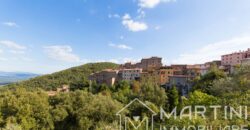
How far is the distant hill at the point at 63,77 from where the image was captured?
66.6m

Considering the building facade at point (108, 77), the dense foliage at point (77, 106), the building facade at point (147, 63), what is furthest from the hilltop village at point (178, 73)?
the dense foliage at point (77, 106)

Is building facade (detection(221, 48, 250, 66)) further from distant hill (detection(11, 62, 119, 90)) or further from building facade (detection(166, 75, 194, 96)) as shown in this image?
distant hill (detection(11, 62, 119, 90))

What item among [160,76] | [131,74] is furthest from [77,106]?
[131,74]

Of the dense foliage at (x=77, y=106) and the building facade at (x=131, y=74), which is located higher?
the building facade at (x=131, y=74)

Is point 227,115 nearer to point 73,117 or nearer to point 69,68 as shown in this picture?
point 73,117

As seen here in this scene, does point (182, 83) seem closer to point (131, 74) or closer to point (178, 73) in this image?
point (178, 73)

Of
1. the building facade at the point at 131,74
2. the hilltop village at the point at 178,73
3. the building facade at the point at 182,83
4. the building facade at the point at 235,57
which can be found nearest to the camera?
the building facade at the point at 182,83

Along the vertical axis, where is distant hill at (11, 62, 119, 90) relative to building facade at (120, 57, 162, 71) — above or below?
below

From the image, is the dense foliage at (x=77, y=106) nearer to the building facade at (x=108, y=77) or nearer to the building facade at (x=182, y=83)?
the building facade at (x=182, y=83)

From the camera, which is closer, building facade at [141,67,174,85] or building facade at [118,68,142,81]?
building facade at [141,67,174,85]

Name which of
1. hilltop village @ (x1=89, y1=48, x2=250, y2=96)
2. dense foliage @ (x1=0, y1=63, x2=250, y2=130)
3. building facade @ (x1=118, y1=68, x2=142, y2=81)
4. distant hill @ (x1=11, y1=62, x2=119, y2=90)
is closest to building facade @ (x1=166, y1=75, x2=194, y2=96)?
hilltop village @ (x1=89, y1=48, x2=250, y2=96)

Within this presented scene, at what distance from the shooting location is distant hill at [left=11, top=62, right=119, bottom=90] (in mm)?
66550

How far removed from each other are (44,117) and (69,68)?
63.0m

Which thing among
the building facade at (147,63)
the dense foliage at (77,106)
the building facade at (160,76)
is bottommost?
the dense foliage at (77,106)
